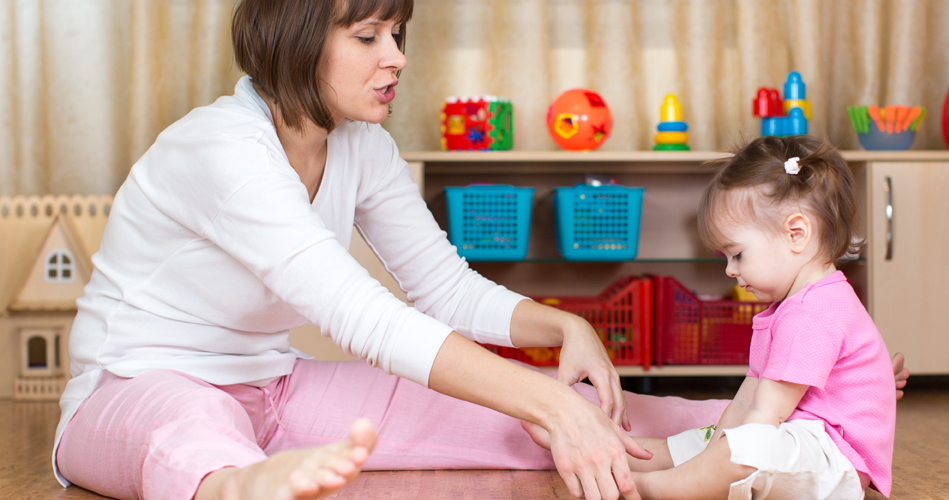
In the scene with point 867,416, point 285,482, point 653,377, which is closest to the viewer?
point 285,482

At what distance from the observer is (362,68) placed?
0.96 m

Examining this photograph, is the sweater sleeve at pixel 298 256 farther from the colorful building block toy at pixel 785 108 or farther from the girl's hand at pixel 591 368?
the colorful building block toy at pixel 785 108

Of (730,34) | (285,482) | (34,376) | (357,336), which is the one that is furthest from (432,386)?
(730,34)

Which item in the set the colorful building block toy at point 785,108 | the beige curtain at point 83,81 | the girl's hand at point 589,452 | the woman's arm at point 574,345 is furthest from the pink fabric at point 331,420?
the beige curtain at point 83,81

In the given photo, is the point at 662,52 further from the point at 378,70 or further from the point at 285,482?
the point at 285,482

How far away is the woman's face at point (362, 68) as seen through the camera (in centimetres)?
94

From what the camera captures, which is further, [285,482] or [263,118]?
[263,118]

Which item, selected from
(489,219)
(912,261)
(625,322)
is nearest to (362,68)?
(489,219)

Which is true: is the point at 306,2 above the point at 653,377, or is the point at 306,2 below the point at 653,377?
above

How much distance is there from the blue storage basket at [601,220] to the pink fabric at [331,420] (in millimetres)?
709

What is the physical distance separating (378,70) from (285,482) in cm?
58

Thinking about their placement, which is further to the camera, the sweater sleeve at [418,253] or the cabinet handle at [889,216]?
the cabinet handle at [889,216]

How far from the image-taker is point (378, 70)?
966 millimetres

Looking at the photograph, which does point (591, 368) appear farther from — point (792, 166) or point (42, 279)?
point (42, 279)
